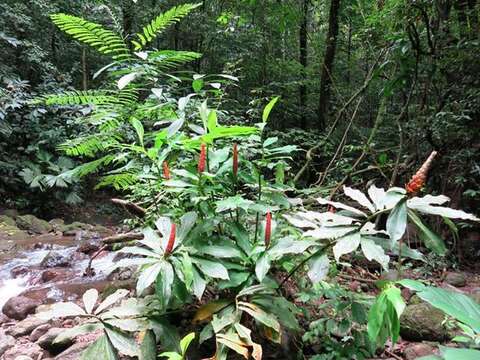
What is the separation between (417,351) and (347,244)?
107 cm

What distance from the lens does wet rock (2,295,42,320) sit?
2752mm

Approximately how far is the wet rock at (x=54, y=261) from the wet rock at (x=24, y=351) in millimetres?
2106

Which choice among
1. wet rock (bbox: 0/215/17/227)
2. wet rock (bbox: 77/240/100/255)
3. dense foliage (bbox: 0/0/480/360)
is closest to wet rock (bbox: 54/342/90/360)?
dense foliage (bbox: 0/0/480/360)

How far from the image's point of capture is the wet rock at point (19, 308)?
9.03ft

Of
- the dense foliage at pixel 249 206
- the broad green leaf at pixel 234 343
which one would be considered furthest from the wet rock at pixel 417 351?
the broad green leaf at pixel 234 343

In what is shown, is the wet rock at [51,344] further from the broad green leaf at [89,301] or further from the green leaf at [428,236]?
the green leaf at [428,236]

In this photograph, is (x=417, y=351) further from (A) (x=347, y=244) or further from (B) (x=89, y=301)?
(B) (x=89, y=301)

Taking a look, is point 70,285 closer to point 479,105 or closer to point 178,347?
point 178,347

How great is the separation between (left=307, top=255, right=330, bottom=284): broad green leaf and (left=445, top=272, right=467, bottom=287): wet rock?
2394 mm

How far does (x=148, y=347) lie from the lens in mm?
1330

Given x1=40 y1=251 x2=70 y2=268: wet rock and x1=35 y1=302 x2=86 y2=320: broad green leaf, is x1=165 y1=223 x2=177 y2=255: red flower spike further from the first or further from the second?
x1=40 y1=251 x2=70 y2=268: wet rock

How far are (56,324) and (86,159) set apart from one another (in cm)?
638

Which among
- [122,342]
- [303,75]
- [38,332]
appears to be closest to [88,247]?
[38,332]

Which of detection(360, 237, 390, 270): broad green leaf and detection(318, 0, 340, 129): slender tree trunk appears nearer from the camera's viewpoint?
detection(360, 237, 390, 270): broad green leaf
